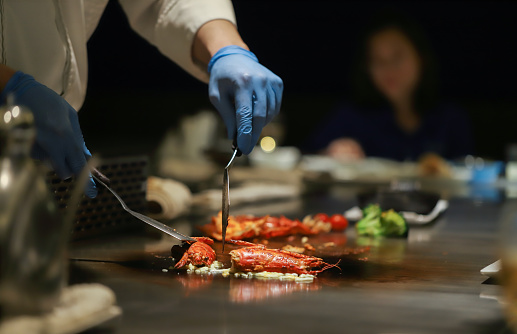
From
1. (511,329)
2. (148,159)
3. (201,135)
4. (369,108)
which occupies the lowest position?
(511,329)

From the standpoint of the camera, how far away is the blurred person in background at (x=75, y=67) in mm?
1292

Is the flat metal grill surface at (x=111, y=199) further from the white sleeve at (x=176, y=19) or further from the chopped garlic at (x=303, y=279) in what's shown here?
the chopped garlic at (x=303, y=279)

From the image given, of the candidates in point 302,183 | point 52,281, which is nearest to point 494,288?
point 52,281

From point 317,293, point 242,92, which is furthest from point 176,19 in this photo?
point 317,293

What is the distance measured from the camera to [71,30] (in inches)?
66.2

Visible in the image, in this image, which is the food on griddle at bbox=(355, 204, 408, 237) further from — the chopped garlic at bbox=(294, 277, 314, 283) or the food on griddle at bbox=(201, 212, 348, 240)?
the chopped garlic at bbox=(294, 277, 314, 283)

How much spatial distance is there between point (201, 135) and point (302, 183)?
538mm

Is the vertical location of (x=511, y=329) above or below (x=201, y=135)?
below

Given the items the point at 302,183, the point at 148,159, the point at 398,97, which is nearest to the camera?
the point at 148,159

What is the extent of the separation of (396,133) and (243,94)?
3289 millimetres

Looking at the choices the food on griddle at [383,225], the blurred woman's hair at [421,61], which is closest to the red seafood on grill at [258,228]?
the food on griddle at [383,225]

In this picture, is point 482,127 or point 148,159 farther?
point 482,127

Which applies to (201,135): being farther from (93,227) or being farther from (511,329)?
(511,329)

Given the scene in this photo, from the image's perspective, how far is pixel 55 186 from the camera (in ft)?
4.94
